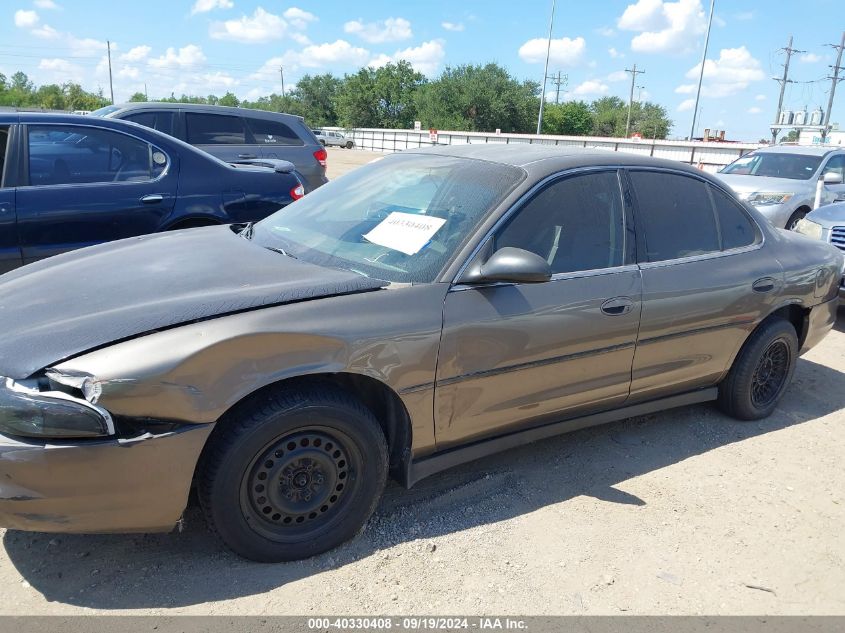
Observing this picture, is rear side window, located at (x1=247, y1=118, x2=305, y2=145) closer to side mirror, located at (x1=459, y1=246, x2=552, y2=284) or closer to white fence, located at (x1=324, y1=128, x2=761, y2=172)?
white fence, located at (x1=324, y1=128, x2=761, y2=172)

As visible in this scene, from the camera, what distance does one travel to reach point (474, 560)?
2.67m

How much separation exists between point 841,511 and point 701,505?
0.72 metres

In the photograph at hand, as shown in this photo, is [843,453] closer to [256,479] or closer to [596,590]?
[596,590]

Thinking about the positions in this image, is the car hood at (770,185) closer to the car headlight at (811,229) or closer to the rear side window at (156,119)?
the car headlight at (811,229)

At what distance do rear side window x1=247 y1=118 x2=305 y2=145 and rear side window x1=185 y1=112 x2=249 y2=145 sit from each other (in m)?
0.16

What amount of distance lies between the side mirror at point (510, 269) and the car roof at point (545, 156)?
2.04ft

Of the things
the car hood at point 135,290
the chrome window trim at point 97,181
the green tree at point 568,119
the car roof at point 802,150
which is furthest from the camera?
the green tree at point 568,119

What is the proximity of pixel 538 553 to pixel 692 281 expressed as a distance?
173 centimetres

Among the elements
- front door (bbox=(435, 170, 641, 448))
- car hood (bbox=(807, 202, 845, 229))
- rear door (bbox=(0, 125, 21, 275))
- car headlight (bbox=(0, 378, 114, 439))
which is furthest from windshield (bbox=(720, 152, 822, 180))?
car headlight (bbox=(0, 378, 114, 439))

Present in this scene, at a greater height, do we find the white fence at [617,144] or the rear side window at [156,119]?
the white fence at [617,144]

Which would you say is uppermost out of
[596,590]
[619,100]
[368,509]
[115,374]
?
[619,100]

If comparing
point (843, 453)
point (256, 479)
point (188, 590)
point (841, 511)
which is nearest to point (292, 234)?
point (256, 479)

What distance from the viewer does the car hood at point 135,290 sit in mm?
2227

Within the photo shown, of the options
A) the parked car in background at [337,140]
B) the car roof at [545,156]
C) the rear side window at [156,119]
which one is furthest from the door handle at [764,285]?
the parked car in background at [337,140]
